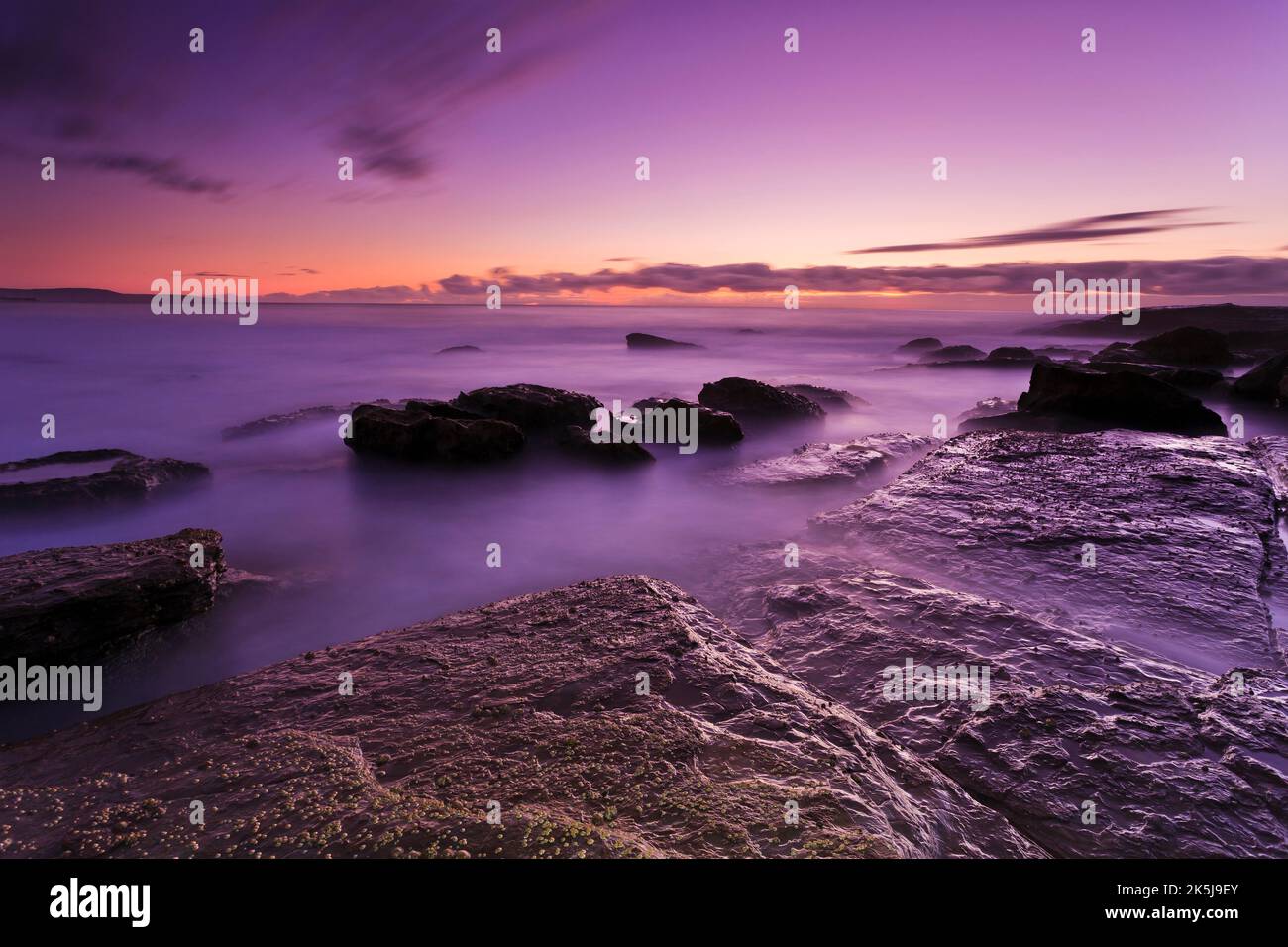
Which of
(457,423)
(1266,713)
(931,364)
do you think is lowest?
(1266,713)

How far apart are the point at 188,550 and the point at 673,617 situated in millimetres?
4107

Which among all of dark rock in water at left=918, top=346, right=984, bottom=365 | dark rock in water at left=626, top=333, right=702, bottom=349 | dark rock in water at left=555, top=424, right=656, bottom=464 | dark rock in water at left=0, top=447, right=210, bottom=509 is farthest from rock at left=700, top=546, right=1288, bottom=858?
dark rock in water at left=626, top=333, right=702, bottom=349

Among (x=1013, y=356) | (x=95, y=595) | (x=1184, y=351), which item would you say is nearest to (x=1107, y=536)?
(x=95, y=595)

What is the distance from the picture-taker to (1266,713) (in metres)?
2.87

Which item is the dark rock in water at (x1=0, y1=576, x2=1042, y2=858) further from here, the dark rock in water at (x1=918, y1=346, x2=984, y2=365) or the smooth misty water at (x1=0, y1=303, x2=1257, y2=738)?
the dark rock in water at (x1=918, y1=346, x2=984, y2=365)

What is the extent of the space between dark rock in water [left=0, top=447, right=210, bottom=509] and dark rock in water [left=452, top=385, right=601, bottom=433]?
4384 millimetres

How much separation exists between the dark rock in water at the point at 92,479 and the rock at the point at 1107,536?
353 inches

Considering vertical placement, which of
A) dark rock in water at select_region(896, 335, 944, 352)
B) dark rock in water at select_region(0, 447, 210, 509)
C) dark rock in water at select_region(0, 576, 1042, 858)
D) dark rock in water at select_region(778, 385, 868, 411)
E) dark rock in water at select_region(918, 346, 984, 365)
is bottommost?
dark rock in water at select_region(0, 576, 1042, 858)

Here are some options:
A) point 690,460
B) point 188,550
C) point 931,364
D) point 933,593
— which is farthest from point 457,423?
point 931,364

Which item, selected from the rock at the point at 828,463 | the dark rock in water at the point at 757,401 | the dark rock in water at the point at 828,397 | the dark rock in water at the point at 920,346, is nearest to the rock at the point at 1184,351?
the dark rock in water at the point at 920,346

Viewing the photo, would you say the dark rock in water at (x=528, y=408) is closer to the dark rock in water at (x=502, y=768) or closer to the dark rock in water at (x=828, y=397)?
the dark rock in water at (x=828, y=397)

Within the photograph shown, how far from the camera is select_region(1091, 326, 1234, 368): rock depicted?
22.2 meters

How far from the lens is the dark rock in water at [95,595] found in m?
3.67

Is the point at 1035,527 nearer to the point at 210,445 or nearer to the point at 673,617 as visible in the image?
the point at 673,617
